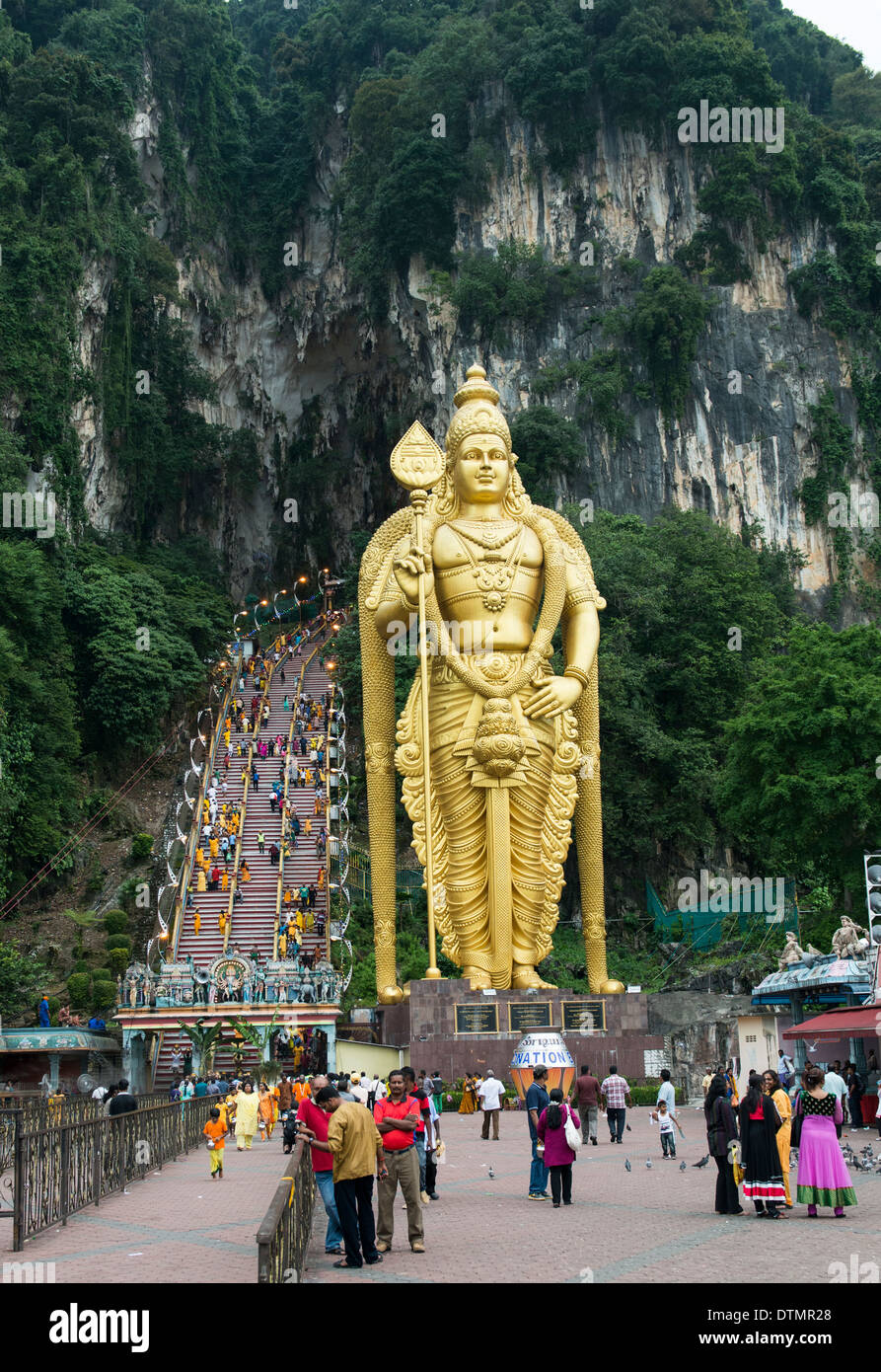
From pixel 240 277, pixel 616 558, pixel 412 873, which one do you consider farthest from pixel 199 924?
pixel 240 277

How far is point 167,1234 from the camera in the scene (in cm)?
741

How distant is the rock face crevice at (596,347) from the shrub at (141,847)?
10.3m

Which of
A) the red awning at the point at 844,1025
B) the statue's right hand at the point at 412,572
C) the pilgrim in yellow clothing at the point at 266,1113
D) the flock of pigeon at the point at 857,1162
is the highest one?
the statue's right hand at the point at 412,572

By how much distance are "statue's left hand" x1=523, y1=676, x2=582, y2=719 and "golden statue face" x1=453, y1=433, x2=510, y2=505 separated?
110 inches

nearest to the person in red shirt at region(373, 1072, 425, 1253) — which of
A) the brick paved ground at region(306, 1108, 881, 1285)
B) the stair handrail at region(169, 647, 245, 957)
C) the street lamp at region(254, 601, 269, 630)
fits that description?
the brick paved ground at region(306, 1108, 881, 1285)

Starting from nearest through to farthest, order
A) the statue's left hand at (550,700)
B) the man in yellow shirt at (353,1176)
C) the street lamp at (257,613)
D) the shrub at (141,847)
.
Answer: the man in yellow shirt at (353,1176) < the statue's left hand at (550,700) < the shrub at (141,847) < the street lamp at (257,613)

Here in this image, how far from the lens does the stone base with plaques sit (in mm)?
16250

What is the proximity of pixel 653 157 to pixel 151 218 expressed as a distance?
48.1ft

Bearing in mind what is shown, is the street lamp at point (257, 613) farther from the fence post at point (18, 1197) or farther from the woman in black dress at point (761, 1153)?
the fence post at point (18, 1197)

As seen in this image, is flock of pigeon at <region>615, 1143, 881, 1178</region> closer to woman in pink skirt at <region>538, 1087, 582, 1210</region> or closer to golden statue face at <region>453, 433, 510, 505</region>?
woman in pink skirt at <region>538, 1087, 582, 1210</region>

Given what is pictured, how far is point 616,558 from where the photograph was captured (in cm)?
2894

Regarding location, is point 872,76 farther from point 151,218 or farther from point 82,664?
point 82,664

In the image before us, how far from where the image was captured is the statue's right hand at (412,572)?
58.3ft

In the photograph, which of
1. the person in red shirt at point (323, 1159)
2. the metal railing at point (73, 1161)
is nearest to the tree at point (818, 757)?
the metal railing at point (73, 1161)
